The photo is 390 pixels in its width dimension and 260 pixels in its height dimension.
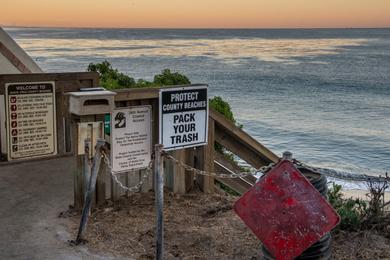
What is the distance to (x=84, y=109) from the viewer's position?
6.18 m

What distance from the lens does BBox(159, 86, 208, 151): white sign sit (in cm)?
670

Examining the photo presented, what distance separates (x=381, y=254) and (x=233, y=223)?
1.60 m

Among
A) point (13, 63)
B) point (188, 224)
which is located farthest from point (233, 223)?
point (13, 63)

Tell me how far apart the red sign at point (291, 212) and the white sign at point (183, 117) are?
2.25 meters

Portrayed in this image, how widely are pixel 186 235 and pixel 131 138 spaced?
139 cm

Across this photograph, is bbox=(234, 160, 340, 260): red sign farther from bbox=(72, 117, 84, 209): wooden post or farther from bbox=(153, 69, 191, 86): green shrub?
bbox=(153, 69, 191, 86): green shrub

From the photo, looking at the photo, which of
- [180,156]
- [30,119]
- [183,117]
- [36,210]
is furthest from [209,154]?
[30,119]

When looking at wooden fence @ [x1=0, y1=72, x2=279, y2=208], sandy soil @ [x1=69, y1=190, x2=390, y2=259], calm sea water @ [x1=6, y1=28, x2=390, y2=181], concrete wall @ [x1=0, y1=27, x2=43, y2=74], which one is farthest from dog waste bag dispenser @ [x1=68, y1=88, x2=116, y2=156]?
calm sea water @ [x1=6, y1=28, x2=390, y2=181]

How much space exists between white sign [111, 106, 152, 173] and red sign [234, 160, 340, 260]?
237cm

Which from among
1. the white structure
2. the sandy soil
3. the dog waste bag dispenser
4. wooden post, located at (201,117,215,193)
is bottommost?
the sandy soil

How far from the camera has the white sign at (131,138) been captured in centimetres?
657

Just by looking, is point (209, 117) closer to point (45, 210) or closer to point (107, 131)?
point (107, 131)

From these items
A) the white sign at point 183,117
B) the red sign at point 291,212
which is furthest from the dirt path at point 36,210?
the red sign at point 291,212

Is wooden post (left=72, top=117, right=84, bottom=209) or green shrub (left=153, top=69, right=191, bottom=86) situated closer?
wooden post (left=72, top=117, right=84, bottom=209)
